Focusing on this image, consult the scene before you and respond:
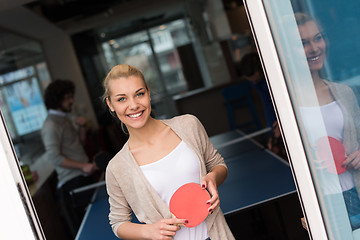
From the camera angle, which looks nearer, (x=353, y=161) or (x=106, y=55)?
(x=353, y=161)

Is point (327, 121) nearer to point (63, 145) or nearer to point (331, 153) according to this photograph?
point (331, 153)

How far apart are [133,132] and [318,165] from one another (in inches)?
28.4

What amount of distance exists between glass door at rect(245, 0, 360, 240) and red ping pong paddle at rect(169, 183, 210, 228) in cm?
34

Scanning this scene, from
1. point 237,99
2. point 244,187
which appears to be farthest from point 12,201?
point 237,99

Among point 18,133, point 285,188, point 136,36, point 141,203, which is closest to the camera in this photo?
point 141,203

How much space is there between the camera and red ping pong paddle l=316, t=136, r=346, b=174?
4.21 ft

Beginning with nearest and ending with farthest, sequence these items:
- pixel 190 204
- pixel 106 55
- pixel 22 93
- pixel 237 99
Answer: pixel 190 204 → pixel 22 93 → pixel 237 99 → pixel 106 55

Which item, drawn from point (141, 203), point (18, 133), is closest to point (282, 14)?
point (141, 203)

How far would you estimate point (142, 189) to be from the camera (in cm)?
149

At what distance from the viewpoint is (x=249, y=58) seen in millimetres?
Result: 3555

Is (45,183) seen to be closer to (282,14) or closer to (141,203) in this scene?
(141,203)

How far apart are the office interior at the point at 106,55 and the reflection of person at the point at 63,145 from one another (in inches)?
43.0

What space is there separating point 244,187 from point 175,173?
1494 millimetres

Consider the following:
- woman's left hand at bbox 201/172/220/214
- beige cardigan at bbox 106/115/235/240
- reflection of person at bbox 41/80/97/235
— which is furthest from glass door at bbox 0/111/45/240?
reflection of person at bbox 41/80/97/235
